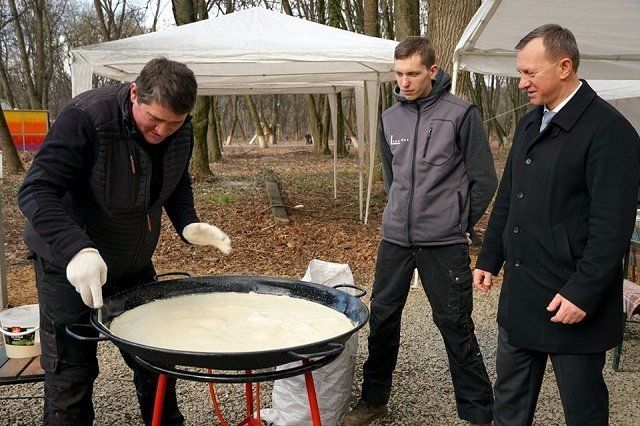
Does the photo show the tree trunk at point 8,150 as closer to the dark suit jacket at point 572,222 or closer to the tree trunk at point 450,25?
the tree trunk at point 450,25

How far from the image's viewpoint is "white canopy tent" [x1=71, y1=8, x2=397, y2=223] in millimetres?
5773

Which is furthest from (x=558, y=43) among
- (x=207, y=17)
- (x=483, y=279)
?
(x=207, y=17)

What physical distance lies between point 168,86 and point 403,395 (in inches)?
92.1

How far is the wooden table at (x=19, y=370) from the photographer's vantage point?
2.51m

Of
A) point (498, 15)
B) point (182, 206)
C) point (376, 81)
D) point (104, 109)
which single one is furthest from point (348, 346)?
point (376, 81)

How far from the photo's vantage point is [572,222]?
2.05m

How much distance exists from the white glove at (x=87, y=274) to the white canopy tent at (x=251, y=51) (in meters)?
4.26

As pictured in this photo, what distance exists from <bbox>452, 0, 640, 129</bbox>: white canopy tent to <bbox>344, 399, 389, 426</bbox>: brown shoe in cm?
285

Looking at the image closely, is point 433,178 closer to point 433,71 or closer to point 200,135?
point 433,71

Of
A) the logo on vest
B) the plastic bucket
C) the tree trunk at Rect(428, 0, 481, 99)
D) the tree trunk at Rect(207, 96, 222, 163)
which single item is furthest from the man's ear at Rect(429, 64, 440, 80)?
A: the tree trunk at Rect(207, 96, 222, 163)

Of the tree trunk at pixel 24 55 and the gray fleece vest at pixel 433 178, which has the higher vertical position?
the tree trunk at pixel 24 55

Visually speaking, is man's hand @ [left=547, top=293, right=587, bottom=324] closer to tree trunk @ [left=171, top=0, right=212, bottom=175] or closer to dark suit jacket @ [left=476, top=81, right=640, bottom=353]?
dark suit jacket @ [left=476, top=81, right=640, bottom=353]

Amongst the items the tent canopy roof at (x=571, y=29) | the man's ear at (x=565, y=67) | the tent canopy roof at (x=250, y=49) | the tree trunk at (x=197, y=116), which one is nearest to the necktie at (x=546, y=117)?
the man's ear at (x=565, y=67)

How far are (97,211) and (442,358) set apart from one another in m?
2.64
